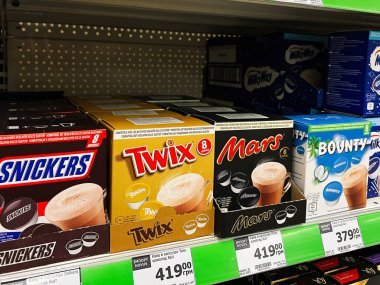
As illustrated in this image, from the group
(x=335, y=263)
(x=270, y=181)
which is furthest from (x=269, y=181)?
(x=335, y=263)

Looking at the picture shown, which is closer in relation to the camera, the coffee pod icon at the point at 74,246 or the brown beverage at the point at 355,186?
the coffee pod icon at the point at 74,246

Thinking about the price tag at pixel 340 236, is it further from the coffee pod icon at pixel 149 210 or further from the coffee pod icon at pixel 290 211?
the coffee pod icon at pixel 149 210

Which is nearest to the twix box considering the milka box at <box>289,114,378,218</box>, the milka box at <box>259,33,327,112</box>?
the milka box at <box>289,114,378,218</box>

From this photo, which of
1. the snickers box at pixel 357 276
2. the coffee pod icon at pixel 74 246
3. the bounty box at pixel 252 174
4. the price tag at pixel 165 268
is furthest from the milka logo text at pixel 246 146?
the snickers box at pixel 357 276

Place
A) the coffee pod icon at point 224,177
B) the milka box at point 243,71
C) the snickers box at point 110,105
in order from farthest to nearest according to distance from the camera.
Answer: the milka box at point 243,71 < the snickers box at point 110,105 < the coffee pod icon at point 224,177

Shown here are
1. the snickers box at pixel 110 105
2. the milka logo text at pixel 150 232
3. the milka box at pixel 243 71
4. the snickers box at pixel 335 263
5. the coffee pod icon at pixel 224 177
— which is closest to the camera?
the milka logo text at pixel 150 232

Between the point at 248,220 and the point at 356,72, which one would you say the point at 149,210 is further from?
the point at 356,72

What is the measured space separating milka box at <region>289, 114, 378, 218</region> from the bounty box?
3 cm

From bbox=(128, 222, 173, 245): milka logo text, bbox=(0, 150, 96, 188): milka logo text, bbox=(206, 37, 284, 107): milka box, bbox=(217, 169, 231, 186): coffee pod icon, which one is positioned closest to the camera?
bbox=(0, 150, 96, 188): milka logo text

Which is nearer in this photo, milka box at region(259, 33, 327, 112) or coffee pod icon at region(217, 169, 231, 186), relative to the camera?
coffee pod icon at region(217, 169, 231, 186)

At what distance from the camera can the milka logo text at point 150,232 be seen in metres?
0.77

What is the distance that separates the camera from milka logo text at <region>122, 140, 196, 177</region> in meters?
0.75

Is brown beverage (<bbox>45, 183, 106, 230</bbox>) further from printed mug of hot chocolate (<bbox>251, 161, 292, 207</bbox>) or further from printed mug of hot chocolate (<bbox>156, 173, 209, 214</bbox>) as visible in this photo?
printed mug of hot chocolate (<bbox>251, 161, 292, 207</bbox>)

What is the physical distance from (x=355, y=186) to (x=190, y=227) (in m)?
0.46
